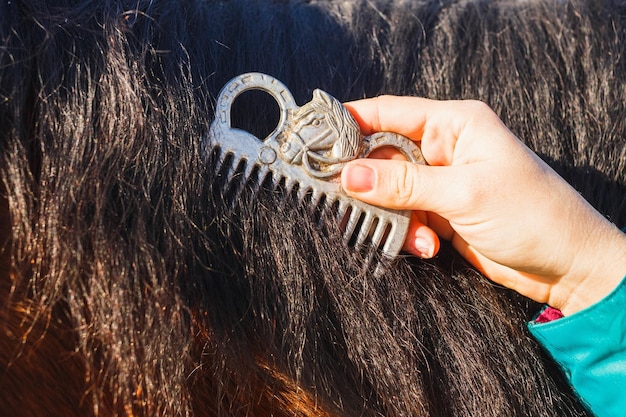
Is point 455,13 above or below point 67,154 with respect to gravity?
above

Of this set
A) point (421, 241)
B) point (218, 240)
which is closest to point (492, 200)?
point (421, 241)

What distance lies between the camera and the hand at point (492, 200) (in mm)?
1082

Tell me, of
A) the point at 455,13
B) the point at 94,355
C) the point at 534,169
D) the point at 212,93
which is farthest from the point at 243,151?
the point at 455,13

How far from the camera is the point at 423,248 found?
3.72 ft

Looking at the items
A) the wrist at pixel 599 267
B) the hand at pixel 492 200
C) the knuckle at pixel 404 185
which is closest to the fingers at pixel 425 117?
the hand at pixel 492 200

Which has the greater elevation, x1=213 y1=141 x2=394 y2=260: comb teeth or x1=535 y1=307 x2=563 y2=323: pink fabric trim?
x1=213 y1=141 x2=394 y2=260: comb teeth

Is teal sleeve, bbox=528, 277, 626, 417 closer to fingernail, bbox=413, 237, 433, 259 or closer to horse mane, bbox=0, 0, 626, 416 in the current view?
horse mane, bbox=0, 0, 626, 416

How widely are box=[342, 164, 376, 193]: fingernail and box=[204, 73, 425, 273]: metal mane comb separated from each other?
0.09 feet

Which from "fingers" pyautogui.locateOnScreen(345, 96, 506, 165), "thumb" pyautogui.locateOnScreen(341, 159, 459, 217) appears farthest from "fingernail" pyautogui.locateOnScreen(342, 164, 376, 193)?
"fingers" pyautogui.locateOnScreen(345, 96, 506, 165)

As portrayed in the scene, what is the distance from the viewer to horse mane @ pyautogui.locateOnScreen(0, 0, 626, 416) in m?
0.95

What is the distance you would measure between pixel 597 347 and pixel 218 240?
2.26 feet

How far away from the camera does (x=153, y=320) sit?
96cm

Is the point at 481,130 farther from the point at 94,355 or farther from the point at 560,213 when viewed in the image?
the point at 94,355

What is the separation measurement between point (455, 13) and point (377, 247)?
620 millimetres
